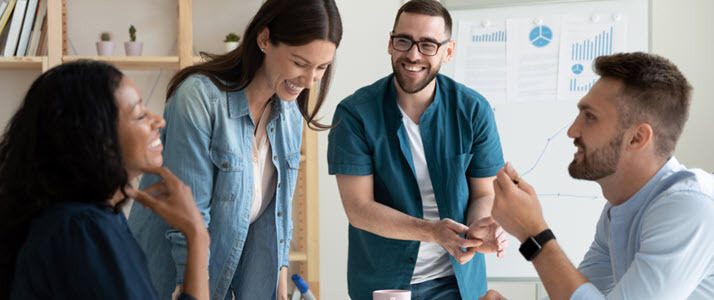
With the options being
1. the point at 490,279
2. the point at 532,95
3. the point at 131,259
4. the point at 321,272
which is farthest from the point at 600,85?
the point at 321,272

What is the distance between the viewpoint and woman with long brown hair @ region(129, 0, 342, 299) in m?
1.57

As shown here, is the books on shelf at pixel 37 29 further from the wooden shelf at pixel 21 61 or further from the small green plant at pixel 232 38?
the small green plant at pixel 232 38

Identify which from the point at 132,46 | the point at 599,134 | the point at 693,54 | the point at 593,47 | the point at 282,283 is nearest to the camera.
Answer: the point at 599,134

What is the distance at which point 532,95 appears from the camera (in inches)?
112

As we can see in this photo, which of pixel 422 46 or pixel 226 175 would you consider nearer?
pixel 226 175

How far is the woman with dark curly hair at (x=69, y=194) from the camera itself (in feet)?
3.18

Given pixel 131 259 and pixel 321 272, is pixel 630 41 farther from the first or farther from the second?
pixel 131 259

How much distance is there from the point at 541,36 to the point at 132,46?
183 cm

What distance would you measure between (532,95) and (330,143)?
1136mm

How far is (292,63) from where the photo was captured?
1644mm

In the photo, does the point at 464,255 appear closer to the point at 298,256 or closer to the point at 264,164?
the point at 264,164

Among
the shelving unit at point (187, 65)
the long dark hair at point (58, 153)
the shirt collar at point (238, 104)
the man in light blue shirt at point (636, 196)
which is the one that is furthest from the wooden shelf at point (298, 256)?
the long dark hair at point (58, 153)

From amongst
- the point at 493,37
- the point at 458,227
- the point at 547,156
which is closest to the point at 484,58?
the point at 493,37

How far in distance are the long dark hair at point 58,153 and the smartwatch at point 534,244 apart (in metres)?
0.86
